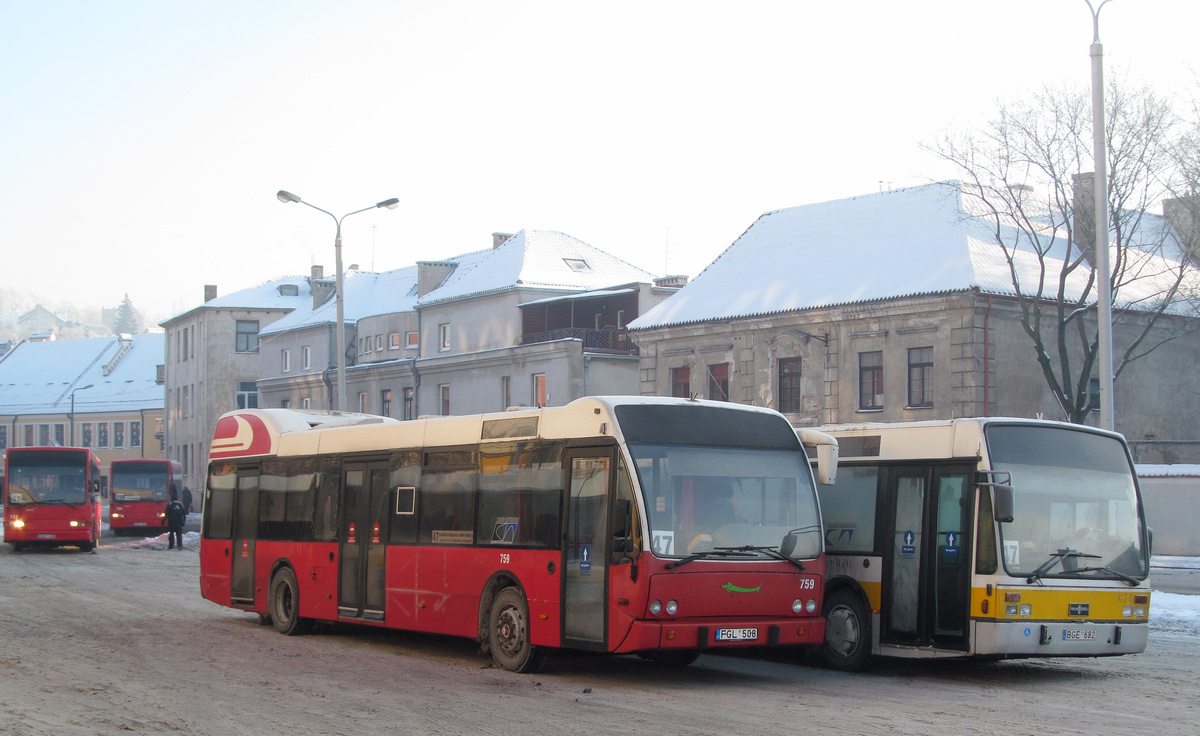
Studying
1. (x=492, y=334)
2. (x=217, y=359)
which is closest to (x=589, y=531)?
(x=492, y=334)

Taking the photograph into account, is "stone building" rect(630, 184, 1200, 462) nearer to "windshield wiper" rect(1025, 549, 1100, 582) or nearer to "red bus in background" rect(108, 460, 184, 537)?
"red bus in background" rect(108, 460, 184, 537)

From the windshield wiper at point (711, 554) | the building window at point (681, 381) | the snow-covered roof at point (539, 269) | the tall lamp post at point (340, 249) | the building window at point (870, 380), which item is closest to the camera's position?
the windshield wiper at point (711, 554)

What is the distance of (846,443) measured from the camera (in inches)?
544

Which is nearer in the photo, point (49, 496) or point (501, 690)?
point (501, 690)

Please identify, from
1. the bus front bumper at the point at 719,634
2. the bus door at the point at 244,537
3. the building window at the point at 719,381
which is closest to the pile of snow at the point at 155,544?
the building window at the point at 719,381

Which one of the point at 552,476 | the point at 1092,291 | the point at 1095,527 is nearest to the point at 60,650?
the point at 552,476

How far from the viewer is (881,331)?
38.4m

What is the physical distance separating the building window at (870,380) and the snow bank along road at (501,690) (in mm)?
21753

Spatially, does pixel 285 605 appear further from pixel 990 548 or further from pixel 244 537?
pixel 990 548

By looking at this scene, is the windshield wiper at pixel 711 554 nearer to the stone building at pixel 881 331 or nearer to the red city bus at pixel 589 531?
the red city bus at pixel 589 531

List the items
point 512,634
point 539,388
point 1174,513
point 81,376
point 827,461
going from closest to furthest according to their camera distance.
A: point 827,461, point 512,634, point 1174,513, point 539,388, point 81,376

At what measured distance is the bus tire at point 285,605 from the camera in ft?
55.7

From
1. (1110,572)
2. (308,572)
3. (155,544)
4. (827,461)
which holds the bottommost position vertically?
(155,544)

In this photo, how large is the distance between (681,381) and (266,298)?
1830 inches
